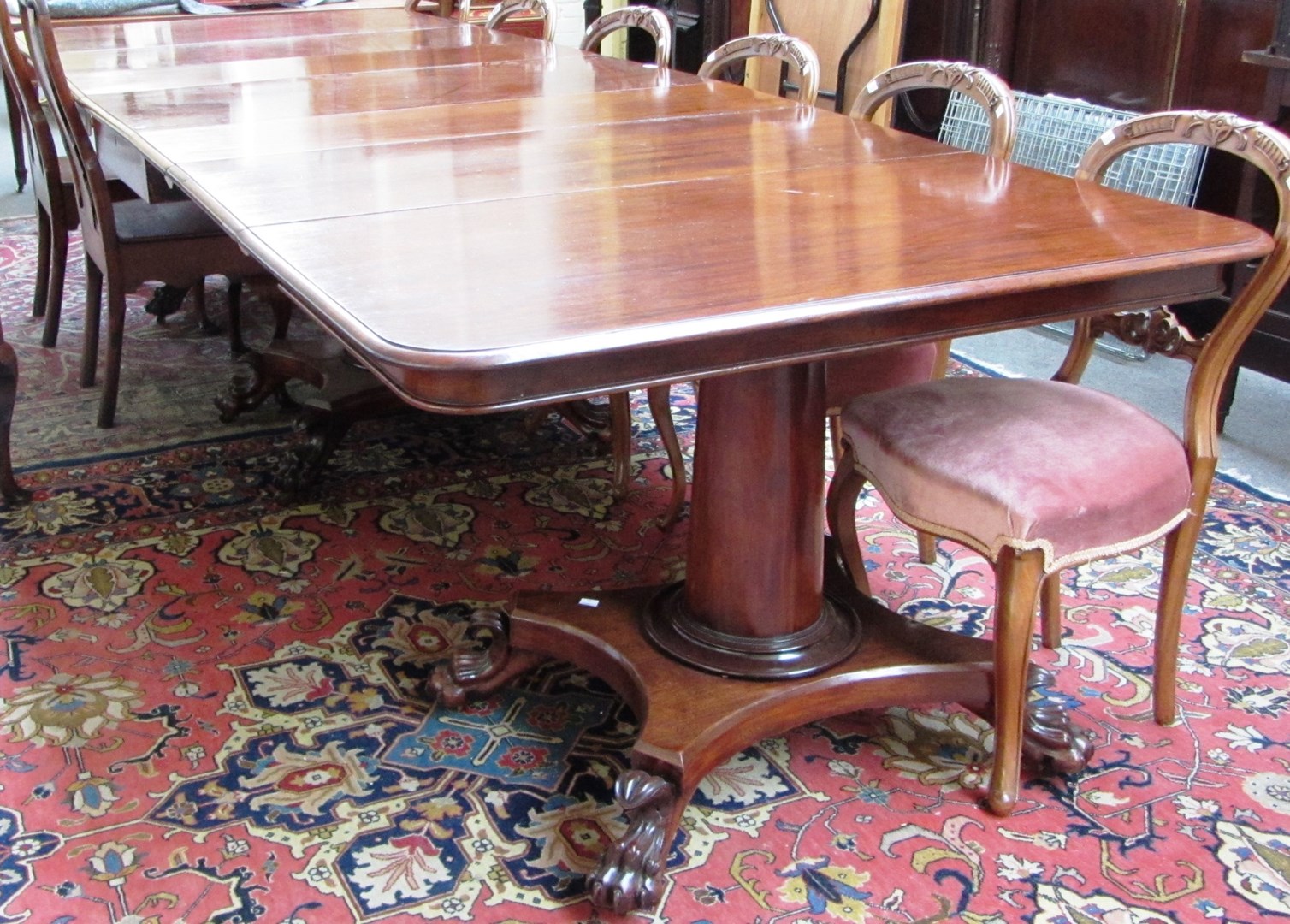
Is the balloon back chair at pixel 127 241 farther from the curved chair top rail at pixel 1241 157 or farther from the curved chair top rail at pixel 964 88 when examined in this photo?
the curved chair top rail at pixel 1241 157

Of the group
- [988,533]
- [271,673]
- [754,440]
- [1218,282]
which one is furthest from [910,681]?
[271,673]

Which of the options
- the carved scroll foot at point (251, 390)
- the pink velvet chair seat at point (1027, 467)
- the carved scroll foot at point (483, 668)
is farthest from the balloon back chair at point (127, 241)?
the pink velvet chair seat at point (1027, 467)

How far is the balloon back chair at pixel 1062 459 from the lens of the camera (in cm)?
156

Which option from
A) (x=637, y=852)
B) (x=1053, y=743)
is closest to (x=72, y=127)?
(x=637, y=852)

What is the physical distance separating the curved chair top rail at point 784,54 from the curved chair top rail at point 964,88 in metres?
0.20

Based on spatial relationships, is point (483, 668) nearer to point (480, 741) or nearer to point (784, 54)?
point (480, 741)

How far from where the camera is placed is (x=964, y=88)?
207 cm

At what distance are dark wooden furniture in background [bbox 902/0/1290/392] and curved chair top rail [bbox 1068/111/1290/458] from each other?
1.15 metres

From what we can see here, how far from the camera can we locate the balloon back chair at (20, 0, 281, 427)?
2.71m

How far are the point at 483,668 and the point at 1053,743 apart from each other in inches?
31.2

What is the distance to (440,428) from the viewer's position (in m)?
2.90

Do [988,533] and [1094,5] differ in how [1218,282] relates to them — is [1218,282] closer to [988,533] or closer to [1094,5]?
[988,533]

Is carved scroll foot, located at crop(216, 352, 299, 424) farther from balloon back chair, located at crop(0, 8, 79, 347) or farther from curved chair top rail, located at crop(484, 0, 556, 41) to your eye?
curved chair top rail, located at crop(484, 0, 556, 41)

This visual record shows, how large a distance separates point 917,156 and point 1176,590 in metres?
0.72
